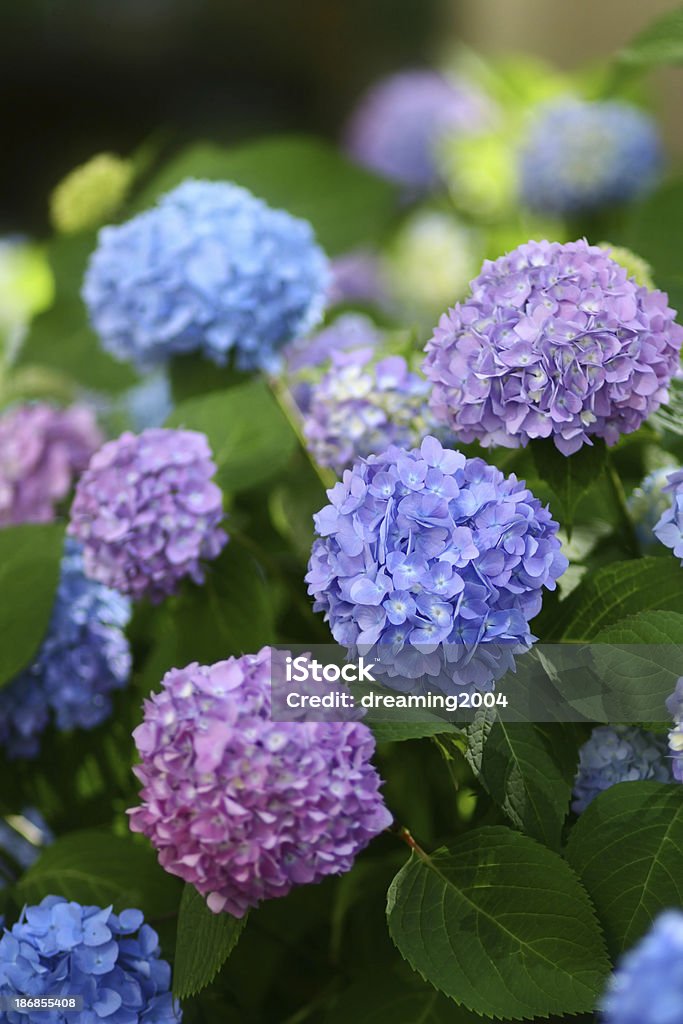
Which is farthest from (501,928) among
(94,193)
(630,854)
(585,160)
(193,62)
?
(193,62)

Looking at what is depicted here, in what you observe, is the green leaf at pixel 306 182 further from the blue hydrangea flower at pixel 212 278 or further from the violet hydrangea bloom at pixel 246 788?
the violet hydrangea bloom at pixel 246 788

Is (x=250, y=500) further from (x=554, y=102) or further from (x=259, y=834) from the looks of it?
(x=554, y=102)

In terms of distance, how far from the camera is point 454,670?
43cm

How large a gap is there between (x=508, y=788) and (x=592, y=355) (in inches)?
6.7

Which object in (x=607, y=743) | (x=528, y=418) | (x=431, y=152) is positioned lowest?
(x=431, y=152)

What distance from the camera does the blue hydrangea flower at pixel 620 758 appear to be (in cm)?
48

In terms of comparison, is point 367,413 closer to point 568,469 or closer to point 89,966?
point 568,469

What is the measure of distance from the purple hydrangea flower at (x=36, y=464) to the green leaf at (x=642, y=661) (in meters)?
0.35

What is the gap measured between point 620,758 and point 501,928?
8 cm

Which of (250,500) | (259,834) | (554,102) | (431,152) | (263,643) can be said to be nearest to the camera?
(259,834)

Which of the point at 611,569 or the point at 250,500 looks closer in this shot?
the point at 611,569

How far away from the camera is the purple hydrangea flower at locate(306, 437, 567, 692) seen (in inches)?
16.3

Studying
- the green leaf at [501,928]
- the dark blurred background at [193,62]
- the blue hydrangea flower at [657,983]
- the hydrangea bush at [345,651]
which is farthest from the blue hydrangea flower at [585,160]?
the dark blurred background at [193,62]

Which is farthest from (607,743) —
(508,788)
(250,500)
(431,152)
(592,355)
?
(431,152)
